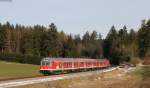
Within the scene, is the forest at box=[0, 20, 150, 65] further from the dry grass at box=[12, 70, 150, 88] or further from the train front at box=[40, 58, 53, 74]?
the dry grass at box=[12, 70, 150, 88]

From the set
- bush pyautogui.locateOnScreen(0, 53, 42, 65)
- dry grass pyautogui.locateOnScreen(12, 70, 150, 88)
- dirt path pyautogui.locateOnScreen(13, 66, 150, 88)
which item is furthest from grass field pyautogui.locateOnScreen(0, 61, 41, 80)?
bush pyautogui.locateOnScreen(0, 53, 42, 65)

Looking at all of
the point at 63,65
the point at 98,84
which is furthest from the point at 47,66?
the point at 98,84

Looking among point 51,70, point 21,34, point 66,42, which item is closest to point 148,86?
point 51,70

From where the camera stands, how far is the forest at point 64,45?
12669cm

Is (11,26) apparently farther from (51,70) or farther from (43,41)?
(51,70)

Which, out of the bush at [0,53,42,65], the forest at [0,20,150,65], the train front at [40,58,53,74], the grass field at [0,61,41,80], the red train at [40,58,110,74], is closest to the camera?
the grass field at [0,61,41,80]

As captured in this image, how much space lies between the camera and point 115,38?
160 metres

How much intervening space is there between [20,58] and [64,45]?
125ft

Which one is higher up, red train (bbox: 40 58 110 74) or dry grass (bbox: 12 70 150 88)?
red train (bbox: 40 58 110 74)

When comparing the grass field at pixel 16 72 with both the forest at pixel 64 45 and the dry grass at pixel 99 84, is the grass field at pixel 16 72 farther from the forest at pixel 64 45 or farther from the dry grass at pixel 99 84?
the forest at pixel 64 45

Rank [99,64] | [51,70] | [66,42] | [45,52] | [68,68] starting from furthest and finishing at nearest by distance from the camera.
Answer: [66,42] < [45,52] < [99,64] < [68,68] < [51,70]

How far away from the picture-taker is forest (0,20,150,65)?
12669 cm

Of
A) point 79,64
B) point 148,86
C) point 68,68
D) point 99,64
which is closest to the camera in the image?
point 148,86

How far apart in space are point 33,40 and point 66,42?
17117 millimetres
